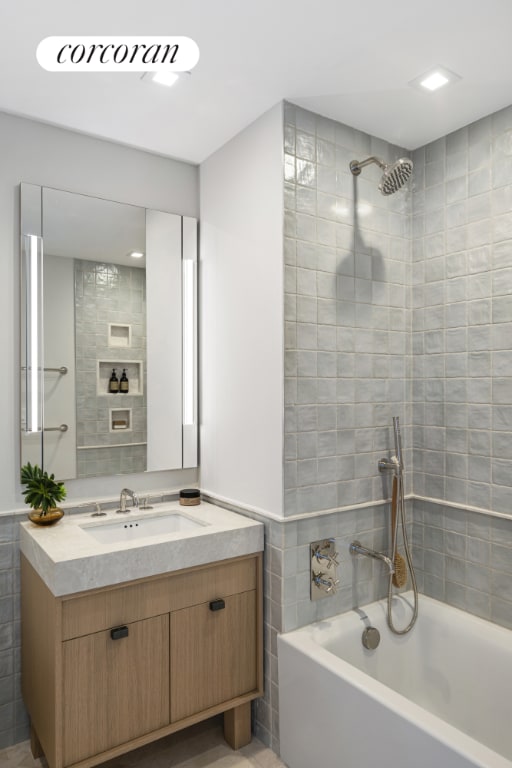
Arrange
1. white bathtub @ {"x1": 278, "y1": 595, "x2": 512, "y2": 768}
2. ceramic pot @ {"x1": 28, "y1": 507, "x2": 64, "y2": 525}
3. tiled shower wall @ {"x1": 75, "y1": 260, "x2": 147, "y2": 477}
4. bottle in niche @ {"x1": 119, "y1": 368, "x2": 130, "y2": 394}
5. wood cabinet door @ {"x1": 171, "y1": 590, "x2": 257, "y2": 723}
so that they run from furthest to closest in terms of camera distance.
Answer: bottle in niche @ {"x1": 119, "y1": 368, "x2": 130, "y2": 394} → tiled shower wall @ {"x1": 75, "y1": 260, "x2": 147, "y2": 477} → ceramic pot @ {"x1": 28, "y1": 507, "x2": 64, "y2": 525} → wood cabinet door @ {"x1": 171, "y1": 590, "x2": 257, "y2": 723} → white bathtub @ {"x1": 278, "y1": 595, "x2": 512, "y2": 768}

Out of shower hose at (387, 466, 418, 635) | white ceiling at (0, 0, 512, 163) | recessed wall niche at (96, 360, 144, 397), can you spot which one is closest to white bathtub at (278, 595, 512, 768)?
shower hose at (387, 466, 418, 635)

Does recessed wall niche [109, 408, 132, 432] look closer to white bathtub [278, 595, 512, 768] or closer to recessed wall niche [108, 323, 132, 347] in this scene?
recessed wall niche [108, 323, 132, 347]

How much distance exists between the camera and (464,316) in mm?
2381

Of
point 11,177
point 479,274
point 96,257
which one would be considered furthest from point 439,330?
point 11,177

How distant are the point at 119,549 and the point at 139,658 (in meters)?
0.41

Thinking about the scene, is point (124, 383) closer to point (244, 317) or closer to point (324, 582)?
point (244, 317)

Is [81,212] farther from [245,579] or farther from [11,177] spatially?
[245,579]

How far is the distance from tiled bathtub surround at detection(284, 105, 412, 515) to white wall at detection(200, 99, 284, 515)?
62mm

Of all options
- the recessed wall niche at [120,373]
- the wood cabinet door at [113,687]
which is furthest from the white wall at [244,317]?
the wood cabinet door at [113,687]

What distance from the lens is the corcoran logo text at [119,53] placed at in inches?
69.9

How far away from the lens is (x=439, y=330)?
8.16 ft

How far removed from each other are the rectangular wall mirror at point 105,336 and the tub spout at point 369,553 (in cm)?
90

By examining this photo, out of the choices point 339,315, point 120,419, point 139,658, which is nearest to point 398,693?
point 139,658

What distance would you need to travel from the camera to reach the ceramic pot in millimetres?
2186
